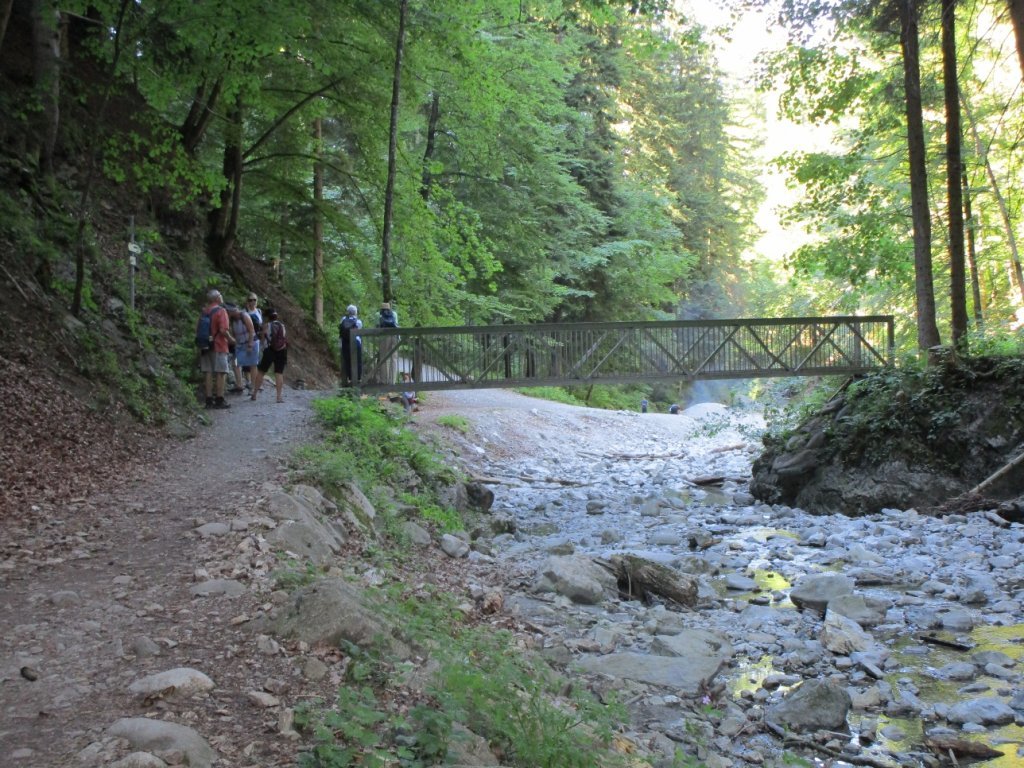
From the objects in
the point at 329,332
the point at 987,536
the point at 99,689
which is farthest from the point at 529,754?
the point at 329,332

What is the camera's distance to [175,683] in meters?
3.78

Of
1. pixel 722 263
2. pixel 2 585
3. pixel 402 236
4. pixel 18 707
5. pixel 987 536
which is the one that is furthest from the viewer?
pixel 722 263

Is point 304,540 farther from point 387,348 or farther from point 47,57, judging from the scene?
point 387,348

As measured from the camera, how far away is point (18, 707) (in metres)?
3.54

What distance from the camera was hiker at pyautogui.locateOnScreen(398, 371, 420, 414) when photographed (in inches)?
574

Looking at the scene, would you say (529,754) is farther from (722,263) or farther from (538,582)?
(722,263)

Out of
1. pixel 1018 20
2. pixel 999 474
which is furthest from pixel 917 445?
pixel 1018 20

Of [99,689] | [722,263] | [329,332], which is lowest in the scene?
[99,689]

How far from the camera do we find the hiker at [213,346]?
466 inches

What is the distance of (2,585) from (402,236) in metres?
12.7

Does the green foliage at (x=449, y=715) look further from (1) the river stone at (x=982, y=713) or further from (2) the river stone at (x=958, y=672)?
(2) the river stone at (x=958, y=672)

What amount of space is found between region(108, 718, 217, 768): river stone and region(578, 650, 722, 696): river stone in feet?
10.3

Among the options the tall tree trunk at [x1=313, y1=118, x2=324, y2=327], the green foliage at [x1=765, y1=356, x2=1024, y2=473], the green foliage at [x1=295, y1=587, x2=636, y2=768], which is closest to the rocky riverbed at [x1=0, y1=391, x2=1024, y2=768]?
the green foliage at [x1=295, y1=587, x2=636, y2=768]

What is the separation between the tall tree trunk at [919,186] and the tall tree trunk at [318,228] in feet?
36.6
